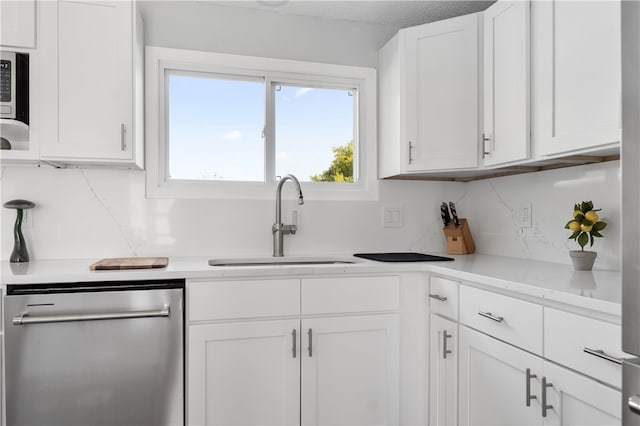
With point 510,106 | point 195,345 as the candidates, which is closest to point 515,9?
point 510,106

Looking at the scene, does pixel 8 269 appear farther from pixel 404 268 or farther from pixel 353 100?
pixel 353 100

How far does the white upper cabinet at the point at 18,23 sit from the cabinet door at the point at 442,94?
1.73m

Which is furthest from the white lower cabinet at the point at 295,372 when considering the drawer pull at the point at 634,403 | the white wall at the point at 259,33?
the white wall at the point at 259,33

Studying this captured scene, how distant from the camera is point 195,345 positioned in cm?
183

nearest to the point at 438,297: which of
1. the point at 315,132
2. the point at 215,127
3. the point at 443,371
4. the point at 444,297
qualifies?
the point at 444,297

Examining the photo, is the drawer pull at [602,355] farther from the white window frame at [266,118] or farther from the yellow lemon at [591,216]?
the white window frame at [266,118]

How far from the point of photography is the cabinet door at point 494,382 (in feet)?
4.85

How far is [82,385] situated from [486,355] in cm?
152

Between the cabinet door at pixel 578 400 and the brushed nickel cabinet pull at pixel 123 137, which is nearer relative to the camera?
the cabinet door at pixel 578 400

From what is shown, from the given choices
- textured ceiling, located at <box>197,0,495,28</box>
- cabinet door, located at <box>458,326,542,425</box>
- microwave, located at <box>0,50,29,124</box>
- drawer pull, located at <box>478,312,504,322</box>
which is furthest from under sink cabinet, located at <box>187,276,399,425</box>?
textured ceiling, located at <box>197,0,495,28</box>

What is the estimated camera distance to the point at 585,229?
181cm

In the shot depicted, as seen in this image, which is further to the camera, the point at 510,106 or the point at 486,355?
the point at 510,106

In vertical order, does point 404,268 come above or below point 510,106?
below

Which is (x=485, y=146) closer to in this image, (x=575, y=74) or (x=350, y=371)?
(x=575, y=74)
